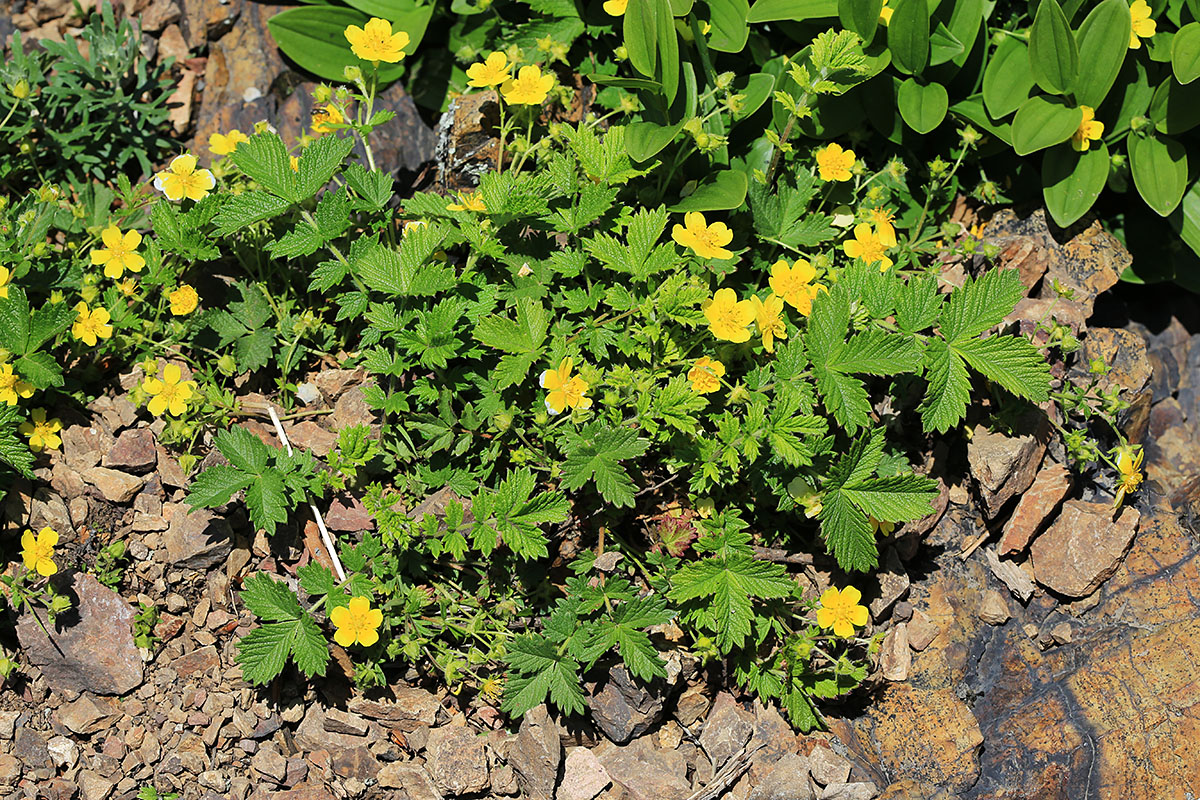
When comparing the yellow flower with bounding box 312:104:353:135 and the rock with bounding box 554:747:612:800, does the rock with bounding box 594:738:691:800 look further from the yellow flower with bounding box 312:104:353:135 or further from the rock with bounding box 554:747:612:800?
the yellow flower with bounding box 312:104:353:135

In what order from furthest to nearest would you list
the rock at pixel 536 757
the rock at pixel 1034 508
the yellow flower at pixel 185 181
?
the rock at pixel 1034 508 → the yellow flower at pixel 185 181 → the rock at pixel 536 757

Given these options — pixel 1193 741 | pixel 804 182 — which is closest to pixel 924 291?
pixel 804 182

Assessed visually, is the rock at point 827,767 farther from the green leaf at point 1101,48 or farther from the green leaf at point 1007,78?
the green leaf at point 1101,48

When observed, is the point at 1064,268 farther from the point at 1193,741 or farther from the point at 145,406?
the point at 145,406

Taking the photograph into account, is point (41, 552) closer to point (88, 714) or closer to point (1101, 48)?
point (88, 714)

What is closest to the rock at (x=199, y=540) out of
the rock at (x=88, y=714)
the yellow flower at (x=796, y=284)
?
the rock at (x=88, y=714)

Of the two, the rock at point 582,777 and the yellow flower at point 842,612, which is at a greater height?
the yellow flower at point 842,612
